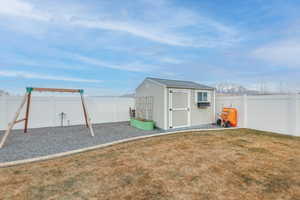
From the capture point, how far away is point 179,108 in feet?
24.0

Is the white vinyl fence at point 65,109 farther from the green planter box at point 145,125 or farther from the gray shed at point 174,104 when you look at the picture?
the green planter box at point 145,125

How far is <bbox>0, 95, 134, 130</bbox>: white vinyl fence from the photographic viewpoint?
691 centimetres

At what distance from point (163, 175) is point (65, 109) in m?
7.50

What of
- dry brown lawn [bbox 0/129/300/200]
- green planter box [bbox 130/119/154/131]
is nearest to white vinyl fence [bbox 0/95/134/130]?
green planter box [bbox 130/119/154/131]

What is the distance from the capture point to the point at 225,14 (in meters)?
7.33

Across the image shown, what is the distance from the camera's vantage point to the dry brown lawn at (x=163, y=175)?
2158mm

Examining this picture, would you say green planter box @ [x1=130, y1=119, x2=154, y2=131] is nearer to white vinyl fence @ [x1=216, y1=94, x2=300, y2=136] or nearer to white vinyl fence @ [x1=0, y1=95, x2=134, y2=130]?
white vinyl fence @ [x1=0, y1=95, x2=134, y2=130]

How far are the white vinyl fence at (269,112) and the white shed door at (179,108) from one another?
8.27ft

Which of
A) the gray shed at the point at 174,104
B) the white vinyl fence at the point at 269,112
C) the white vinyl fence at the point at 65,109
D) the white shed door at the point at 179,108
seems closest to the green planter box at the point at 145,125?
the gray shed at the point at 174,104

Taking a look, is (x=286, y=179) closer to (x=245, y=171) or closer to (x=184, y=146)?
(x=245, y=171)

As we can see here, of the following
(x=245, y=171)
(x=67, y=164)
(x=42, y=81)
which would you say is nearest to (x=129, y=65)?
(x=42, y=81)

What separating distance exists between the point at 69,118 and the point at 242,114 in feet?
31.6

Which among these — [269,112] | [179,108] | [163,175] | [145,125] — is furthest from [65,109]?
[269,112]

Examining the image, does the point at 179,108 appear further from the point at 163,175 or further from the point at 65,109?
the point at 65,109
